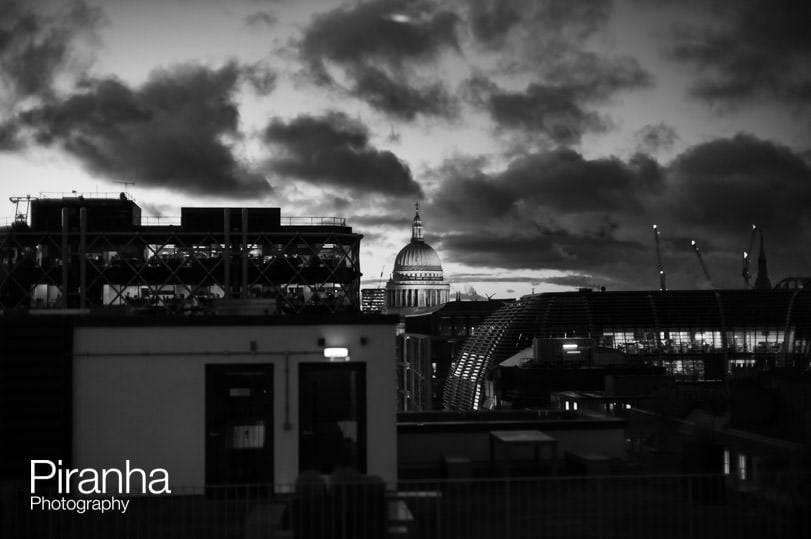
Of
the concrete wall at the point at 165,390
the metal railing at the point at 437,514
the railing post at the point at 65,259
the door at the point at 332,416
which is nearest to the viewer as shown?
the metal railing at the point at 437,514

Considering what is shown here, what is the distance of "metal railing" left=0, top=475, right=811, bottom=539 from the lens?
44.2 feet

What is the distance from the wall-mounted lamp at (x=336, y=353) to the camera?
55.2ft

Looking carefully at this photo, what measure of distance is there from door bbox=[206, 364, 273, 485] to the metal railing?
17.8 inches

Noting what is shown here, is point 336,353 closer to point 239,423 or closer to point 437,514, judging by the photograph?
point 239,423

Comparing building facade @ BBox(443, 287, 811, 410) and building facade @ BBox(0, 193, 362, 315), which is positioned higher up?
building facade @ BBox(0, 193, 362, 315)

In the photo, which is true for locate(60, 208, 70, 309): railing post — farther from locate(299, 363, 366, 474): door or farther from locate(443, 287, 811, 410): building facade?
locate(299, 363, 366, 474): door

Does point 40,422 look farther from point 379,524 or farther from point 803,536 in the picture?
point 803,536

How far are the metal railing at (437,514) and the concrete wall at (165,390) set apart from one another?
0.84 metres

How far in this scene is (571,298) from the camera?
125438 millimetres

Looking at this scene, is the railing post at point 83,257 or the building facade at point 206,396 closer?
the building facade at point 206,396

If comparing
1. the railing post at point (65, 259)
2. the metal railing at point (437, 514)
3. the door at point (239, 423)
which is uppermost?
the railing post at point (65, 259)

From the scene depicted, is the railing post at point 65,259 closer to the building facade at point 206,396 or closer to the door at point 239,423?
the building facade at point 206,396

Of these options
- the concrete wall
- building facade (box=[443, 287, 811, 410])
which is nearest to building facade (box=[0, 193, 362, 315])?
building facade (box=[443, 287, 811, 410])

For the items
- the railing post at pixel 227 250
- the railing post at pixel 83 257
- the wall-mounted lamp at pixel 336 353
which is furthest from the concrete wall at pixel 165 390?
the railing post at pixel 227 250
